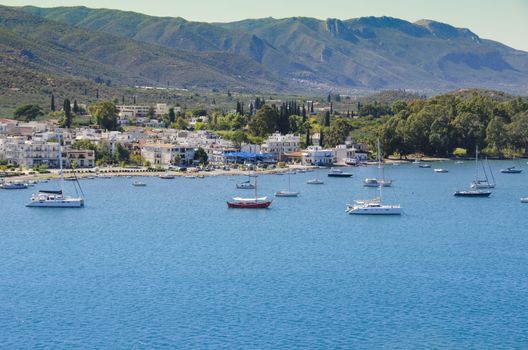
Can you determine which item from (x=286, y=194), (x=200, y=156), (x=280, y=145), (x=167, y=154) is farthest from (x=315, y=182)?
(x=280, y=145)

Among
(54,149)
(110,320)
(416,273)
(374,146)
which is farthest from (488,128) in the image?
(110,320)

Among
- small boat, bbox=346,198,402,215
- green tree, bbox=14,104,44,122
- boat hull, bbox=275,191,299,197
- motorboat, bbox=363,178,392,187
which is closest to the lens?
small boat, bbox=346,198,402,215

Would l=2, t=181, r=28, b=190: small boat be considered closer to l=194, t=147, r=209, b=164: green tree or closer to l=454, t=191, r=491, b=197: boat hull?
l=194, t=147, r=209, b=164: green tree

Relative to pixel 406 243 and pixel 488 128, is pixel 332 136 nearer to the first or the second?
pixel 488 128

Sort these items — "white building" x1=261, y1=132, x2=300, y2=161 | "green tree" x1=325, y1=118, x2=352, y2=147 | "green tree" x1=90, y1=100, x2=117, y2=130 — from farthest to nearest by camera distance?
"green tree" x1=90, y1=100, x2=117, y2=130 < "green tree" x1=325, y1=118, x2=352, y2=147 < "white building" x1=261, y1=132, x2=300, y2=161

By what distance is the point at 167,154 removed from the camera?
75188 millimetres

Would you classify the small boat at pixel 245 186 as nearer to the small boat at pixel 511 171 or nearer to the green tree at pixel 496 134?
the small boat at pixel 511 171

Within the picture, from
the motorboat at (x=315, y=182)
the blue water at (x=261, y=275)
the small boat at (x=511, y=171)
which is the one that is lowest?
the blue water at (x=261, y=275)

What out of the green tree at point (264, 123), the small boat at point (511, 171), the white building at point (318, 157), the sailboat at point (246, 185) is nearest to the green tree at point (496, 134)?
the small boat at point (511, 171)

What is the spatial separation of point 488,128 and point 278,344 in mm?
66915

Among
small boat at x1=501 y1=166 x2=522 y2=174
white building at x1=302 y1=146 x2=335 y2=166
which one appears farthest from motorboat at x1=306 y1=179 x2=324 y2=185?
small boat at x1=501 y1=166 x2=522 y2=174

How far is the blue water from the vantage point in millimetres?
25500

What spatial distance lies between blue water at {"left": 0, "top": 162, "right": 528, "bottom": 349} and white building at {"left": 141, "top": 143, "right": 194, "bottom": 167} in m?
20.9

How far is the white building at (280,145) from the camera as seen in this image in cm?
8225
